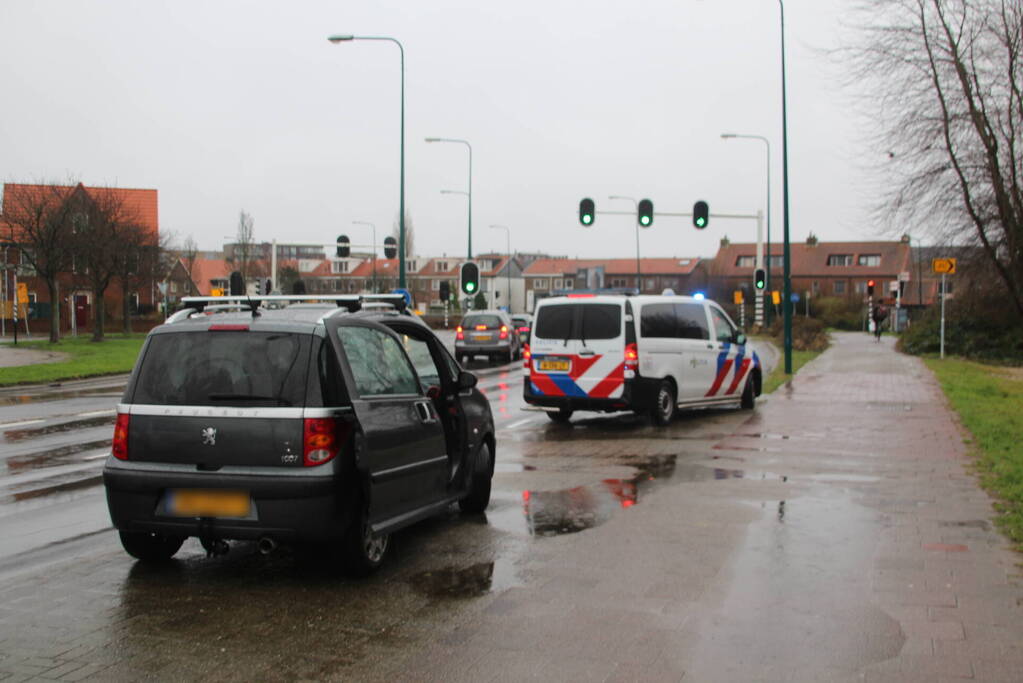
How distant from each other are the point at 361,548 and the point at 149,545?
147 centimetres

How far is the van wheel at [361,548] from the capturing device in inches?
233

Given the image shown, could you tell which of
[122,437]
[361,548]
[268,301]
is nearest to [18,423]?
[268,301]

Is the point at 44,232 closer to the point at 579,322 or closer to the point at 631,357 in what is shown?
the point at 579,322

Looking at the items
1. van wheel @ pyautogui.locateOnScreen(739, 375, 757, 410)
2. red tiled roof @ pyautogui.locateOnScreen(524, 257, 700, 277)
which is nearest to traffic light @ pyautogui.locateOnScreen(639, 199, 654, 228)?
van wheel @ pyautogui.locateOnScreen(739, 375, 757, 410)

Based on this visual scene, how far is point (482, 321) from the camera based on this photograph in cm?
3256

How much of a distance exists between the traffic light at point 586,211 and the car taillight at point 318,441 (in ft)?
87.8

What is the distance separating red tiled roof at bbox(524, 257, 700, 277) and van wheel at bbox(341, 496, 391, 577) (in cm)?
11526

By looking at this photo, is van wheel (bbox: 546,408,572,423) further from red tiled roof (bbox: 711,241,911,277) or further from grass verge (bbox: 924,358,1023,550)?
red tiled roof (bbox: 711,241,911,277)

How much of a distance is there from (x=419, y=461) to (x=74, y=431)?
29.6 feet

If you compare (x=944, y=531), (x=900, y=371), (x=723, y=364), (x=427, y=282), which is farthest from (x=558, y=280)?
(x=944, y=531)

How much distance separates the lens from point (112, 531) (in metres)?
7.45

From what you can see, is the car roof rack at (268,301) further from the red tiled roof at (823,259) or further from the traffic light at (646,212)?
the red tiled roof at (823,259)

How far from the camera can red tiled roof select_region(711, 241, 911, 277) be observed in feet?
349

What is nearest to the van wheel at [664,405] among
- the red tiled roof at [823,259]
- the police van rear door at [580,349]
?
the police van rear door at [580,349]
